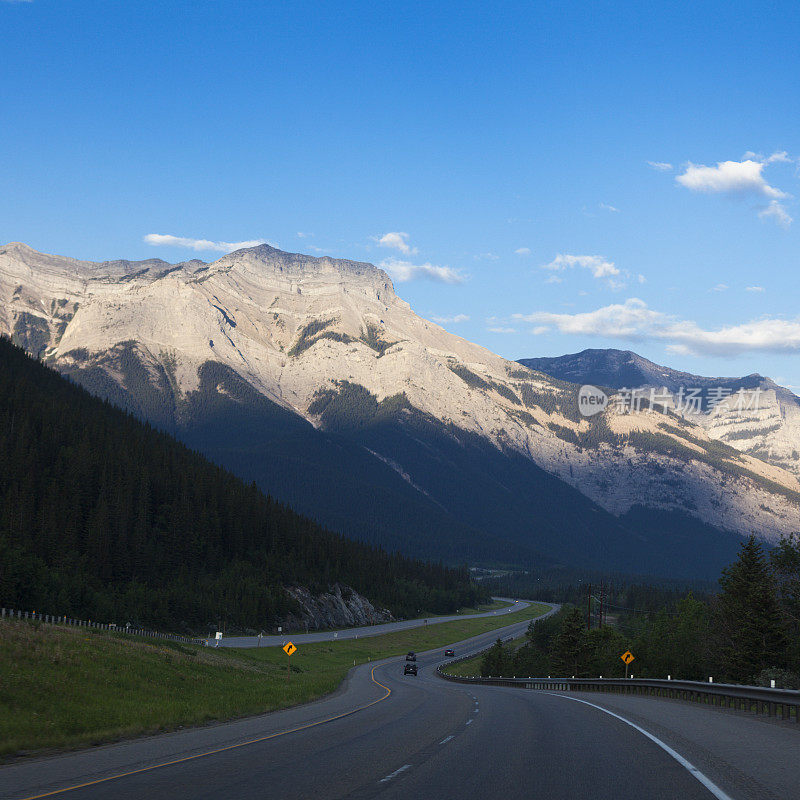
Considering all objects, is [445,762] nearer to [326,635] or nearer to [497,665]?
[497,665]

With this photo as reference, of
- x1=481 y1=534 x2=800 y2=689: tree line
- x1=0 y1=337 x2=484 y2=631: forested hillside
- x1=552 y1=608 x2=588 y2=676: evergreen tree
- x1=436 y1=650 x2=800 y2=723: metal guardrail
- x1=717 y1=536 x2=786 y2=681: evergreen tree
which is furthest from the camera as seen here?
x1=0 y1=337 x2=484 y2=631: forested hillside

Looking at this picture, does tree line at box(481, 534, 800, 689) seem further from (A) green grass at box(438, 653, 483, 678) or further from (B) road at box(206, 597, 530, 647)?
(B) road at box(206, 597, 530, 647)

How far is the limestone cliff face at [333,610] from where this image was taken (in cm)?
12988

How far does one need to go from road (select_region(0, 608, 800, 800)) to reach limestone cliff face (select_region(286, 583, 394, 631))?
10409 cm

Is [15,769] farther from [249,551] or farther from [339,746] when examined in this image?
[249,551]

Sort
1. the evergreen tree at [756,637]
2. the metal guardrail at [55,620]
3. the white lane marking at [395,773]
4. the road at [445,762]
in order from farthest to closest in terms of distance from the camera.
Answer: the evergreen tree at [756,637], the metal guardrail at [55,620], the white lane marking at [395,773], the road at [445,762]

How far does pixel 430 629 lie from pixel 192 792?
14918 cm

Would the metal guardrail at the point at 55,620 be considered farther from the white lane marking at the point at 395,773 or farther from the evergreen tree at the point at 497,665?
the evergreen tree at the point at 497,665

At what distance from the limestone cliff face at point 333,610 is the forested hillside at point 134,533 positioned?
2363 mm

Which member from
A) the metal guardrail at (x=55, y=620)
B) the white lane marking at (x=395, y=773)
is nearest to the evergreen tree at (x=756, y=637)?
the metal guardrail at (x=55, y=620)

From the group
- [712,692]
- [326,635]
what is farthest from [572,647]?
[712,692]

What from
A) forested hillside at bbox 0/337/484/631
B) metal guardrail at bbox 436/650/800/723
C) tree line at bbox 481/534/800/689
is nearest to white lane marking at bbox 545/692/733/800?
metal guardrail at bbox 436/650/800/723

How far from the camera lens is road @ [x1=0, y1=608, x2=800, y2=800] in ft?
43.0

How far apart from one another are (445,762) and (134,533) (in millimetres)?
110158
